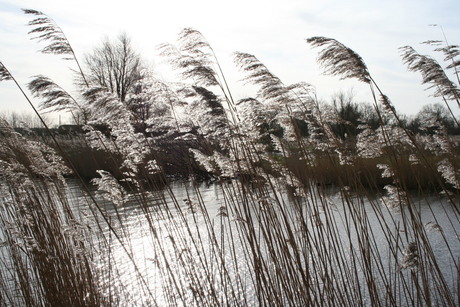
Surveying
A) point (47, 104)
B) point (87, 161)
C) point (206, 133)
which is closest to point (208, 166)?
point (206, 133)

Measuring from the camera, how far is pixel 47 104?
2.80 metres

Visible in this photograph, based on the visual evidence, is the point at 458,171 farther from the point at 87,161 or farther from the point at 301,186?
the point at 87,161

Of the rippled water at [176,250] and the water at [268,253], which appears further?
the rippled water at [176,250]

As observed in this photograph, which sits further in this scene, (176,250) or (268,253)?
(268,253)

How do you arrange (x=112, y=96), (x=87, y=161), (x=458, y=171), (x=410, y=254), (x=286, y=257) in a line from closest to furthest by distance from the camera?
1. (x=410, y=254)
2. (x=286, y=257)
3. (x=112, y=96)
4. (x=458, y=171)
5. (x=87, y=161)

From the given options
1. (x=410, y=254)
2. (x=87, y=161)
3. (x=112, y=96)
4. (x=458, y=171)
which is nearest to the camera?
(x=410, y=254)

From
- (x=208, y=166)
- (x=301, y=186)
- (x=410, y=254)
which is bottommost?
(x=410, y=254)

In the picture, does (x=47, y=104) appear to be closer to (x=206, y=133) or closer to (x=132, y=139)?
(x=132, y=139)

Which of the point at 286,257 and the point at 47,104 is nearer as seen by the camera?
the point at 286,257

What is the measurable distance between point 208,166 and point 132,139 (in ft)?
1.90

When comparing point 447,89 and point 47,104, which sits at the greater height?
point 47,104

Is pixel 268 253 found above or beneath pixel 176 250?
beneath

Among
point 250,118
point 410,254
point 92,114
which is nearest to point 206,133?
point 250,118

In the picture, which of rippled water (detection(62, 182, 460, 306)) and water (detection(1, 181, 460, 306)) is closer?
water (detection(1, 181, 460, 306))
